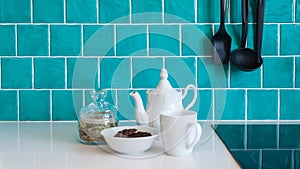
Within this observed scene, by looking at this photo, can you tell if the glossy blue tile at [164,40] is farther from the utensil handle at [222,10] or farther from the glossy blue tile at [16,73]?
the glossy blue tile at [16,73]

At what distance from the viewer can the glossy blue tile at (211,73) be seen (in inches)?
60.1

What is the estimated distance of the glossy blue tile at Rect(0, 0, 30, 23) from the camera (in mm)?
1520

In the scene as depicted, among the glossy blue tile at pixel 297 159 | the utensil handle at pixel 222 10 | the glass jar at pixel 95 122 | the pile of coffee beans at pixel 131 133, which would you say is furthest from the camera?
the utensil handle at pixel 222 10

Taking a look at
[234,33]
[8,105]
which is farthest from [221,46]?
[8,105]

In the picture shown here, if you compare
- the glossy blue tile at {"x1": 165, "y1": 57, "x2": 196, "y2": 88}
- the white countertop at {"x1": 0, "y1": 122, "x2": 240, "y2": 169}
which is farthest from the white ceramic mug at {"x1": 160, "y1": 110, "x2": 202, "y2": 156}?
the glossy blue tile at {"x1": 165, "y1": 57, "x2": 196, "y2": 88}

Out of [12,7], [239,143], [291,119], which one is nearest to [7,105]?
[12,7]

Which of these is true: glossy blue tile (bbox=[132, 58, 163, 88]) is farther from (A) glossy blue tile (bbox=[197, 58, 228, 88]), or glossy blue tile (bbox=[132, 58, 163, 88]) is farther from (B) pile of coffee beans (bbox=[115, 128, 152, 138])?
(B) pile of coffee beans (bbox=[115, 128, 152, 138])

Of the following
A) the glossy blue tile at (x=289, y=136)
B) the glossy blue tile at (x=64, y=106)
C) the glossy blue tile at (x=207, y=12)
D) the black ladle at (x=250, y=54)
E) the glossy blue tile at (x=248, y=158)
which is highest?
the glossy blue tile at (x=207, y=12)

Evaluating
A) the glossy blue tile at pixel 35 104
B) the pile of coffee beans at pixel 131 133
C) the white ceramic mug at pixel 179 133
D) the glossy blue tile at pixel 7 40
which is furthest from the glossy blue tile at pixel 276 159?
the glossy blue tile at pixel 7 40

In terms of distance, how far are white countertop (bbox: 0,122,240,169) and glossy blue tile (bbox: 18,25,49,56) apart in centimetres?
30

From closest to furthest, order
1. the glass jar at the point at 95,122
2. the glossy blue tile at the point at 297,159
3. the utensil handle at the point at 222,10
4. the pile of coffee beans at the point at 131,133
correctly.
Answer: the glossy blue tile at the point at 297,159, the pile of coffee beans at the point at 131,133, the glass jar at the point at 95,122, the utensil handle at the point at 222,10

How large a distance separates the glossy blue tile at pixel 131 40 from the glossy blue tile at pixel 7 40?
1.14ft

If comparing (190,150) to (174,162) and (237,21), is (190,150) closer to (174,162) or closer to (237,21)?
(174,162)

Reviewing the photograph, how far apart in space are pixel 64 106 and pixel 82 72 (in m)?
0.13
